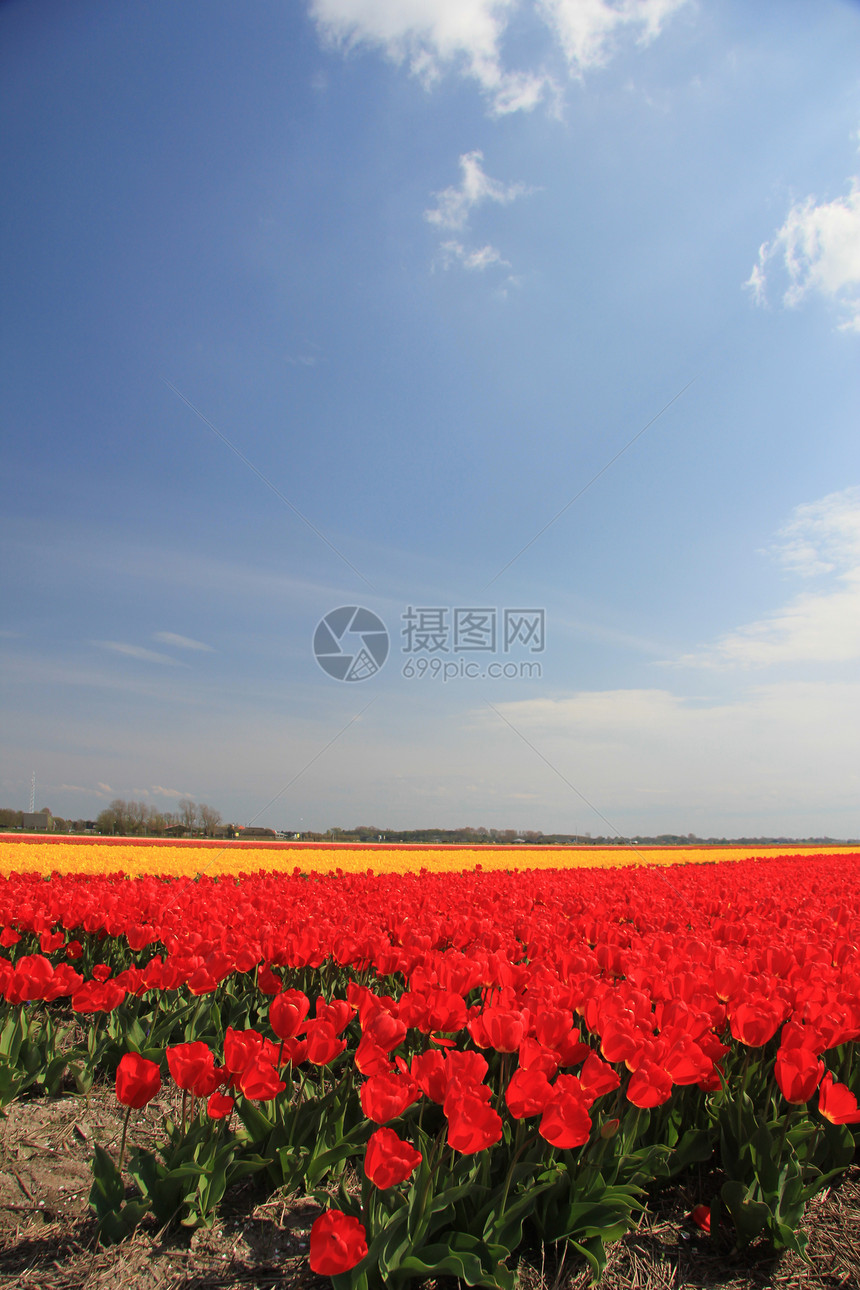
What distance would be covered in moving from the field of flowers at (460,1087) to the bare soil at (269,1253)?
79 mm

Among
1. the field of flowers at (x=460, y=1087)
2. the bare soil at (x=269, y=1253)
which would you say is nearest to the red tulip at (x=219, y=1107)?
the field of flowers at (x=460, y=1087)

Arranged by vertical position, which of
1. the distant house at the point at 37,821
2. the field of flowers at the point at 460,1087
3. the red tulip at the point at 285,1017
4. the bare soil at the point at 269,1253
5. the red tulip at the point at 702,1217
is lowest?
the distant house at the point at 37,821

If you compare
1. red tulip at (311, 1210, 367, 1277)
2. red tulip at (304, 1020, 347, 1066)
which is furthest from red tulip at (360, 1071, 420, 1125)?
red tulip at (304, 1020, 347, 1066)

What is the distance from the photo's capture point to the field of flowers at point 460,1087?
82.4 inches

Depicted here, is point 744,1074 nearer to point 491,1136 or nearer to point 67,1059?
point 491,1136

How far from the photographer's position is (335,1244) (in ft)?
5.63

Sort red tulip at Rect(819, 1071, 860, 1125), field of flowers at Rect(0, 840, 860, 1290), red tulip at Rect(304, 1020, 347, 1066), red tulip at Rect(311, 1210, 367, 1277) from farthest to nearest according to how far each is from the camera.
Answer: red tulip at Rect(304, 1020, 347, 1066), red tulip at Rect(819, 1071, 860, 1125), field of flowers at Rect(0, 840, 860, 1290), red tulip at Rect(311, 1210, 367, 1277)

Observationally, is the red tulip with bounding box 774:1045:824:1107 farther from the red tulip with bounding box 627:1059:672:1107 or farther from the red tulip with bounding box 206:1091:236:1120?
the red tulip with bounding box 206:1091:236:1120

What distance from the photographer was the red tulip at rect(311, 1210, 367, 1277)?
170 cm

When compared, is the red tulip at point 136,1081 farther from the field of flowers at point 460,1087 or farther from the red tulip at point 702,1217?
the red tulip at point 702,1217

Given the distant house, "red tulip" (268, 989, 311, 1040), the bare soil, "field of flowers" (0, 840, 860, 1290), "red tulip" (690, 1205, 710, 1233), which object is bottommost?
the distant house

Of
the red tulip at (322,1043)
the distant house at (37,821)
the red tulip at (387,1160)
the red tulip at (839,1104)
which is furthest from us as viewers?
the distant house at (37,821)

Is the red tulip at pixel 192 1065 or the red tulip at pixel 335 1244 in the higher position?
the red tulip at pixel 192 1065

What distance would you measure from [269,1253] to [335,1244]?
0.90 metres
